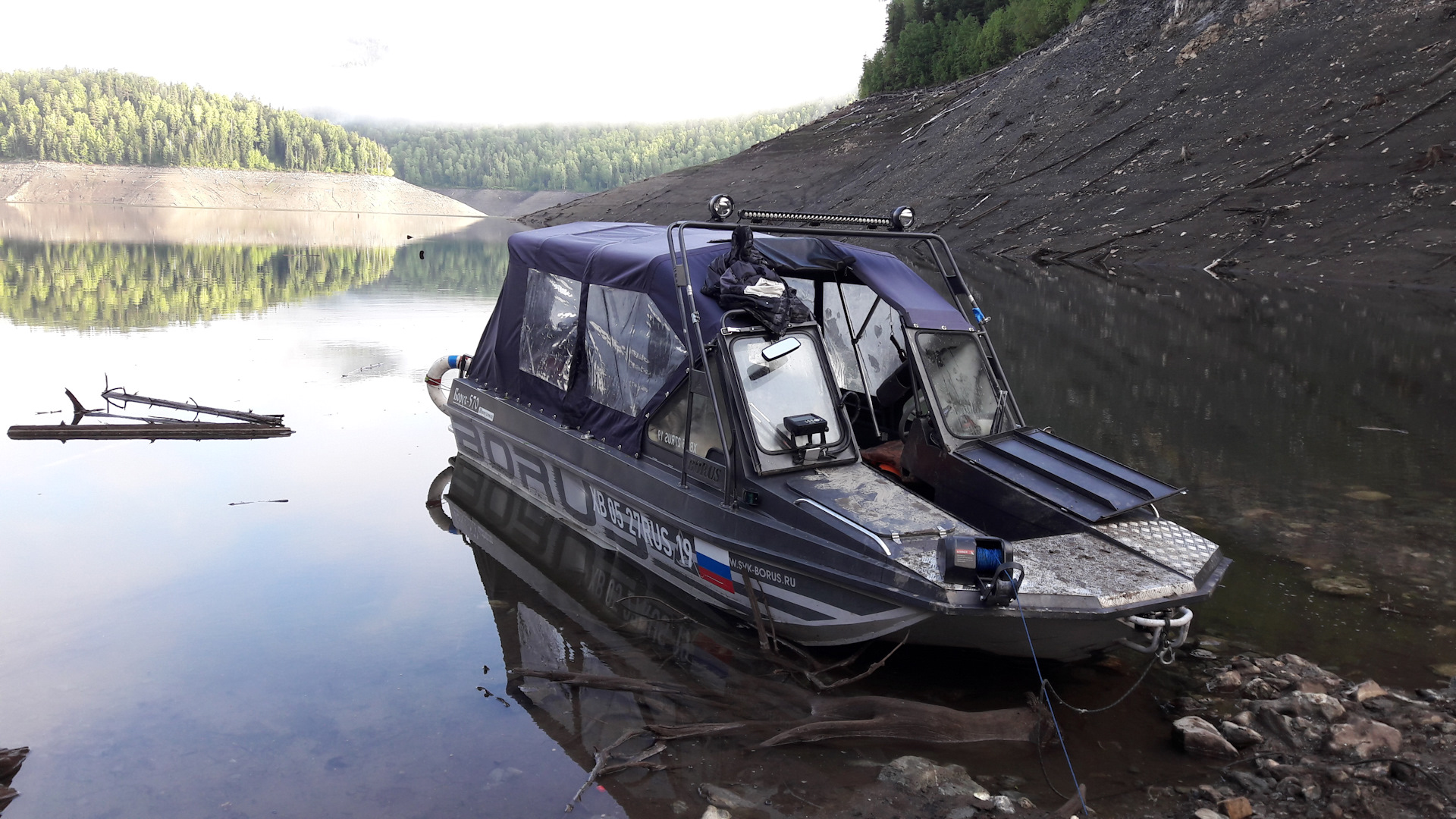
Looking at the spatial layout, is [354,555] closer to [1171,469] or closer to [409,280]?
[1171,469]

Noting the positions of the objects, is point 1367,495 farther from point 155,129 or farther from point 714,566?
point 155,129

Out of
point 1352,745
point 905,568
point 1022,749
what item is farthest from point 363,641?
point 1352,745

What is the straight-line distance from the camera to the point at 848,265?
8.70m

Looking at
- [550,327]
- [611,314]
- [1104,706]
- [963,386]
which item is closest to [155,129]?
[550,327]

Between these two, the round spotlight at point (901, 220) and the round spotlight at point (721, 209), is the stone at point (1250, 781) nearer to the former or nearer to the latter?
the round spotlight at point (901, 220)

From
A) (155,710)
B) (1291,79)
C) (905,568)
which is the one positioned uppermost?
(1291,79)

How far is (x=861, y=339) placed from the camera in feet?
32.6

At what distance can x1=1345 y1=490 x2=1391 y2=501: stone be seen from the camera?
1027cm

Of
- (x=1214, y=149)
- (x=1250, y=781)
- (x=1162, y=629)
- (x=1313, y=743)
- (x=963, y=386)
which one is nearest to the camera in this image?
(x=1250, y=781)

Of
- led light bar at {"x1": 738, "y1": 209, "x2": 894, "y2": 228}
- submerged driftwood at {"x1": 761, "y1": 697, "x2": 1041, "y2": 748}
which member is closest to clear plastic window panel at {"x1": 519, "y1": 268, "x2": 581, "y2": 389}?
led light bar at {"x1": 738, "y1": 209, "x2": 894, "y2": 228}

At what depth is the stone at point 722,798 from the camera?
5.32 m

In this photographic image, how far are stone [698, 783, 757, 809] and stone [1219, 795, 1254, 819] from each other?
94.8 inches

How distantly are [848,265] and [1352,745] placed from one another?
16.7ft

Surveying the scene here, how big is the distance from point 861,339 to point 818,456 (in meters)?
2.81
